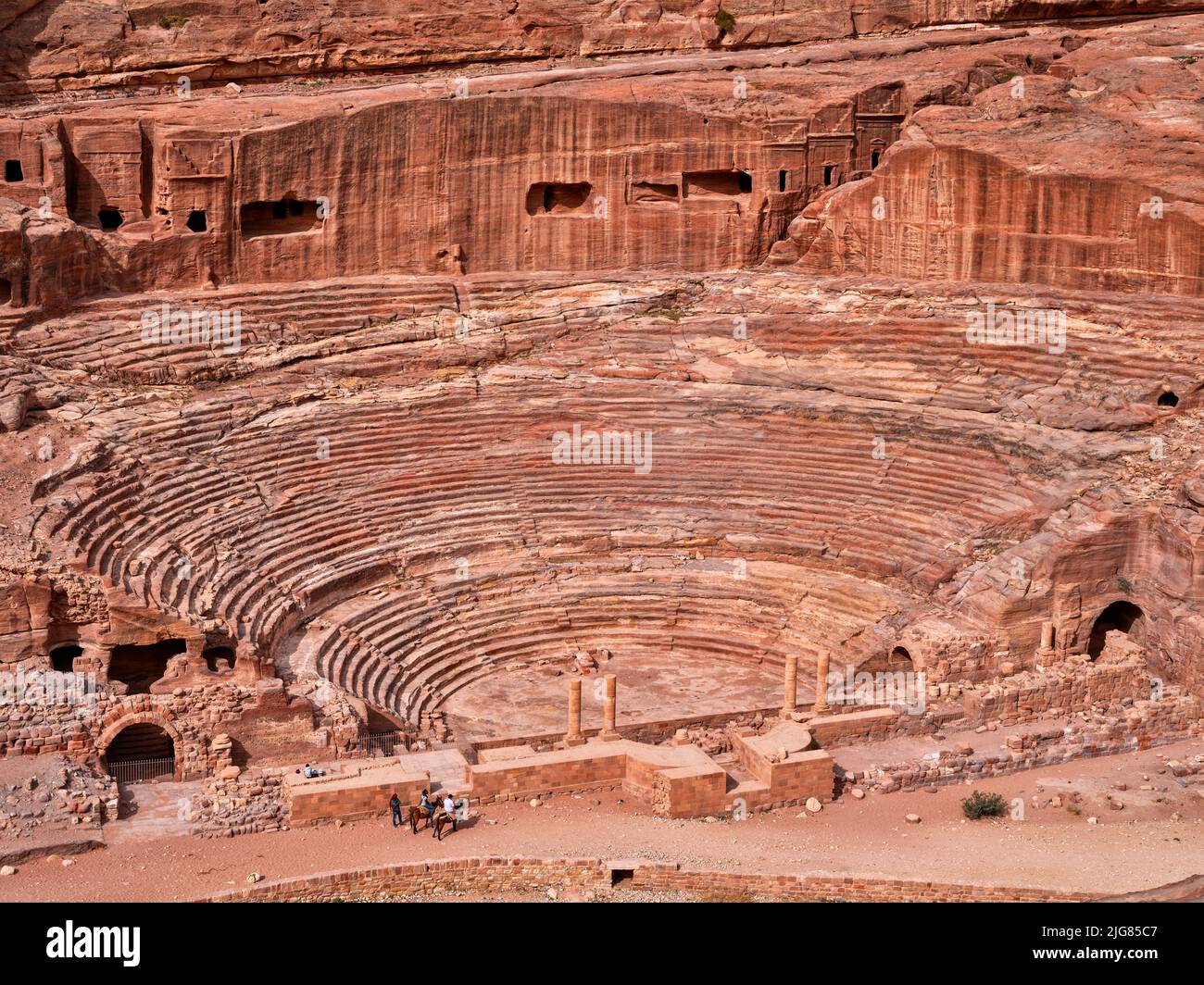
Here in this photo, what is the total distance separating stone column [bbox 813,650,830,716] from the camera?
2350 cm

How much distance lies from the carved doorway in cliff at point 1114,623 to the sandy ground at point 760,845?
13.5 ft

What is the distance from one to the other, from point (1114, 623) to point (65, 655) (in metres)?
15.4

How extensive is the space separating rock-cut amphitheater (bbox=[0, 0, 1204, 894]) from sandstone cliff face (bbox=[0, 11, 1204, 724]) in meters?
0.08

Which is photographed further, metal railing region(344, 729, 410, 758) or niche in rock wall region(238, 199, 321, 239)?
niche in rock wall region(238, 199, 321, 239)

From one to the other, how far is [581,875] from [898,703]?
6.44 m

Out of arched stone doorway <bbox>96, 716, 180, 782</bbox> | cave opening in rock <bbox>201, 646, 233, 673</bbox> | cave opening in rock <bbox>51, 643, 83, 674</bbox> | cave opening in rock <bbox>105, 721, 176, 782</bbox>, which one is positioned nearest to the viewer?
arched stone doorway <bbox>96, 716, 180, 782</bbox>

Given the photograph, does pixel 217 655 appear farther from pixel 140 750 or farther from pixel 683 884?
pixel 683 884

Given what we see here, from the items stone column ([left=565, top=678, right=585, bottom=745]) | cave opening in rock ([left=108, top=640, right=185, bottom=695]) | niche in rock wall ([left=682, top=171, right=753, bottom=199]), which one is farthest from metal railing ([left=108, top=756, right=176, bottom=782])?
niche in rock wall ([left=682, top=171, right=753, bottom=199])

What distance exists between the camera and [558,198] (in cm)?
3244

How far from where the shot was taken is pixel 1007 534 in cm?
2597

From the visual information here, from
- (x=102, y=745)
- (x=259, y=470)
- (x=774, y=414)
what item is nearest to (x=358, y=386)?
(x=259, y=470)

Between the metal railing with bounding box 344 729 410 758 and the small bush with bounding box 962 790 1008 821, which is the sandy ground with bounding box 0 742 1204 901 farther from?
the metal railing with bounding box 344 729 410 758

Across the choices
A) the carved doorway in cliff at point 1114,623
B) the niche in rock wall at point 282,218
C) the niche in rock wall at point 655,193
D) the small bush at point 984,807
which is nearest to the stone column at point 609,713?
the small bush at point 984,807

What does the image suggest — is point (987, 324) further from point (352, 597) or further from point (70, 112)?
point (70, 112)
